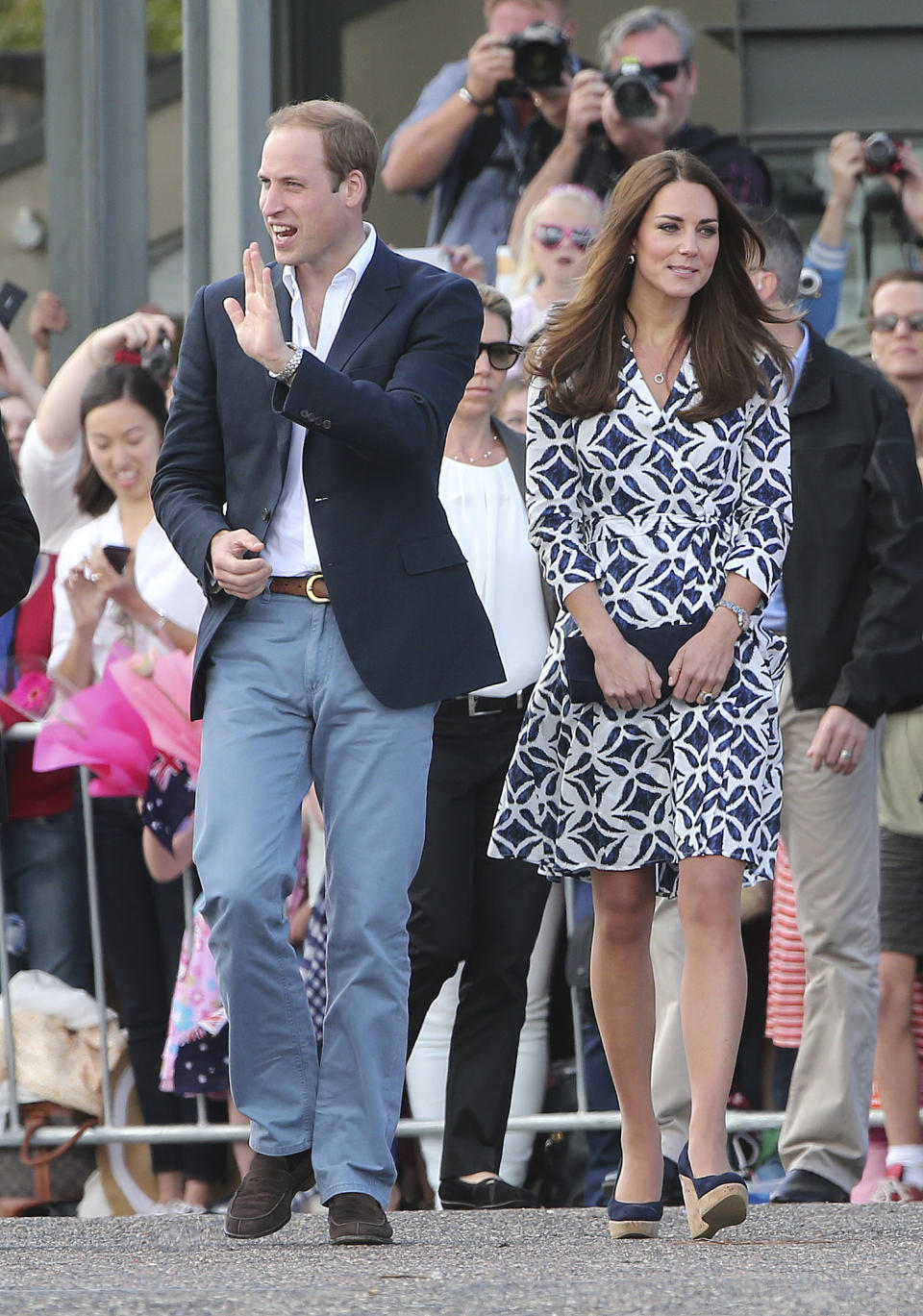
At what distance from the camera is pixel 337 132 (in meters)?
4.34

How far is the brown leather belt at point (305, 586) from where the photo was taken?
4273 millimetres

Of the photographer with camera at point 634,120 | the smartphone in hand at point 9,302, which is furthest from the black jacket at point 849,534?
the smartphone in hand at point 9,302

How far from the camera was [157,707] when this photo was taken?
614cm

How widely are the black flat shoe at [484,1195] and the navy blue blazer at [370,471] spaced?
1546 mm

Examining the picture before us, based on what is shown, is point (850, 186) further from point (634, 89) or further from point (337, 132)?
point (337, 132)

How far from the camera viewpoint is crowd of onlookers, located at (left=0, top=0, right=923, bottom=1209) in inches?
222

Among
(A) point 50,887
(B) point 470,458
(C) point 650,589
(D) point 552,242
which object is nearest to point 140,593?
(A) point 50,887

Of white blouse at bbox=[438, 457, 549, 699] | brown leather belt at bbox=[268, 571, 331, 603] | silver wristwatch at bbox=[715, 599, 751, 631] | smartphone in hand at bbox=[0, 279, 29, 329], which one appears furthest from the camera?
smartphone in hand at bbox=[0, 279, 29, 329]

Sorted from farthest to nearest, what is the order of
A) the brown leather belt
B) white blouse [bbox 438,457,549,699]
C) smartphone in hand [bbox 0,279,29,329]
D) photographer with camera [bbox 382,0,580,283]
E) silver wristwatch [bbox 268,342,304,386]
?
1. smartphone in hand [bbox 0,279,29,329]
2. photographer with camera [bbox 382,0,580,283]
3. white blouse [bbox 438,457,549,699]
4. the brown leather belt
5. silver wristwatch [bbox 268,342,304,386]

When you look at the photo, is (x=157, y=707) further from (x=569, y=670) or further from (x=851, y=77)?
(x=851, y=77)

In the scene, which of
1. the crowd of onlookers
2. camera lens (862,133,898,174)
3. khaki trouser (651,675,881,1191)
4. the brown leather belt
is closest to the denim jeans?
the crowd of onlookers

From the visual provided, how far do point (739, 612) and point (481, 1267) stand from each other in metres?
1.34

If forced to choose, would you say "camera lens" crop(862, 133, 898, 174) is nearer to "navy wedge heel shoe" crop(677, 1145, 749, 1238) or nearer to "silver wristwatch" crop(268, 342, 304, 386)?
"silver wristwatch" crop(268, 342, 304, 386)

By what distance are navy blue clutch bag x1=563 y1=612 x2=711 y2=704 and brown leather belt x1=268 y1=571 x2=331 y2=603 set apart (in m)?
0.53
